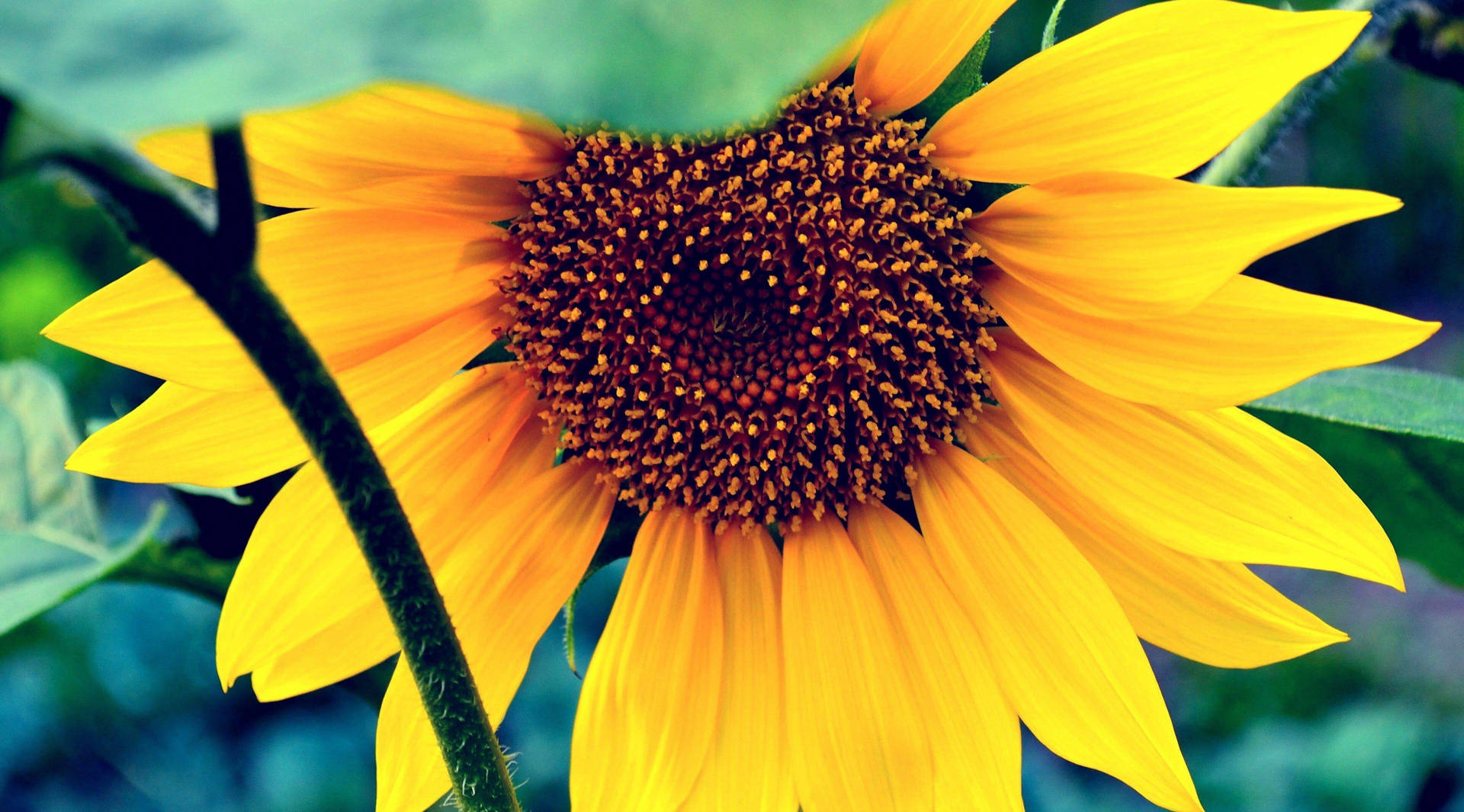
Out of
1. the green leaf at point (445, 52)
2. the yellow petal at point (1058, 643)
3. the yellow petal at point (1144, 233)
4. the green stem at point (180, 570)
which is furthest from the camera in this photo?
the green stem at point (180, 570)

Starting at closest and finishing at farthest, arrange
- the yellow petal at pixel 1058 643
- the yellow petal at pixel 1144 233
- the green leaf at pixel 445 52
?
1. the green leaf at pixel 445 52
2. the yellow petal at pixel 1144 233
3. the yellow petal at pixel 1058 643

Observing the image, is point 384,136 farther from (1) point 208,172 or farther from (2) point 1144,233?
(2) point 1144,233

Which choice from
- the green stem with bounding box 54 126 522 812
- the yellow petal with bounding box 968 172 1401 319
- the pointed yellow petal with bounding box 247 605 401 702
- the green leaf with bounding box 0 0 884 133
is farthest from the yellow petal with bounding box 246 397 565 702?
the green leaf with bounding box 0 0 884 133

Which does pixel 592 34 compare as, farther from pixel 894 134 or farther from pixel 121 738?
pixel 121 738

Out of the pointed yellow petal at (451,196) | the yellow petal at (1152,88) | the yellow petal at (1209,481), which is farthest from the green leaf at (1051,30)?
the pointed yellow petal at (451,196)

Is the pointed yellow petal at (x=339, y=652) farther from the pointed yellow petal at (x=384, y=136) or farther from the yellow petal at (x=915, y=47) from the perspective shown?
the yellow petal at (x=915, y=47)

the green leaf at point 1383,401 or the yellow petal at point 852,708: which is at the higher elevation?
the green leaf at point 1383,401
